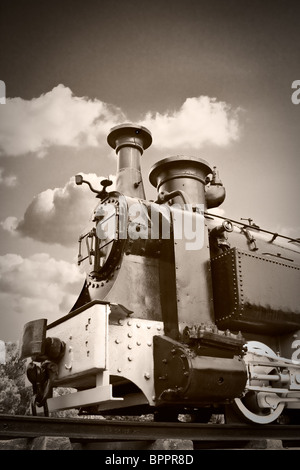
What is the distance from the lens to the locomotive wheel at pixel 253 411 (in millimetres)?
4453

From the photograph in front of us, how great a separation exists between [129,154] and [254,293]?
2.19 m

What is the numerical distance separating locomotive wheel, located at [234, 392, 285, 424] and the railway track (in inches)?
3.8

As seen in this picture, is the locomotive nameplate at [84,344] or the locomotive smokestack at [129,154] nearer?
the locomotive nameplate at [84,344]

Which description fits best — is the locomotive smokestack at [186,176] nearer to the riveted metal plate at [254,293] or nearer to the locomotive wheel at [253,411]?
the riveted metal plate at [254,293]

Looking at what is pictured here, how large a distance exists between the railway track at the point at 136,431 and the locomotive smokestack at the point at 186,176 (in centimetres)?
252

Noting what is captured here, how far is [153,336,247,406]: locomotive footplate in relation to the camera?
3.75 meters

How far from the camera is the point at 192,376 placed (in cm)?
372

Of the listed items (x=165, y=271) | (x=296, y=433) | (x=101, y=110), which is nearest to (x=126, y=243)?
(x=165, y=271)

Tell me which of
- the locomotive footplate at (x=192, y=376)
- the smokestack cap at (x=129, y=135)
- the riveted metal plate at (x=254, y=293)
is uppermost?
the smokestack cap at (x=129, y=135)
